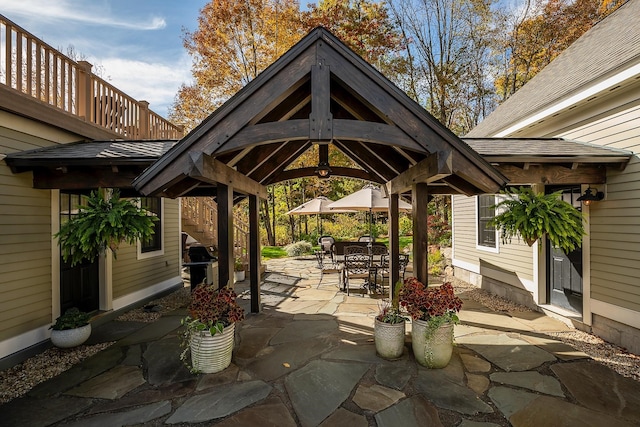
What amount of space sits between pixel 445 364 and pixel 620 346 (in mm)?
2986

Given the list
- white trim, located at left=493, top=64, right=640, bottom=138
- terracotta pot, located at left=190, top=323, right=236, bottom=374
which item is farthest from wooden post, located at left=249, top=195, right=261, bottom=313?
white trim, located at left=493, top=64, right=640, bottom=138

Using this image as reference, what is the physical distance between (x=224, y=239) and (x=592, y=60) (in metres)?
7.35

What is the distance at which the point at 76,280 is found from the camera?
5.85 m

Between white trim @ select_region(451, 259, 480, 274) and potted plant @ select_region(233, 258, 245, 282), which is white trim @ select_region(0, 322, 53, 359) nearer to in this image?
potted plant @ select_region(233, 258, 245, 282)

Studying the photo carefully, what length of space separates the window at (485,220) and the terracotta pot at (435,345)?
17.1ft

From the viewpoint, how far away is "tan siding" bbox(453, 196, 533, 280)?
6967 millimetres

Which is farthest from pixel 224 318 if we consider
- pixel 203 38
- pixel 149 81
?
pixel 149 81

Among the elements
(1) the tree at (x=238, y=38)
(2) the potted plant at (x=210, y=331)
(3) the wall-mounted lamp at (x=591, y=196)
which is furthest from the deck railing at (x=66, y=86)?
(3) the wall-mounted lamp at (x=591, y=196)

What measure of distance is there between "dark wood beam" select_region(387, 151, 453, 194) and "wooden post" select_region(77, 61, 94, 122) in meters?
5.83

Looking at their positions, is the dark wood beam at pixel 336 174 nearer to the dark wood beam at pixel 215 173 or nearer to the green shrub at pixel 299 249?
the dark wood beam at pixel 215 173

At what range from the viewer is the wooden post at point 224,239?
172 inches

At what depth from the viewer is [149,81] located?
17156 millimetres

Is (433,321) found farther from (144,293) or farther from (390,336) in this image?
(144,293)

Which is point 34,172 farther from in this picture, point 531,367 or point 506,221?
point 531,367
